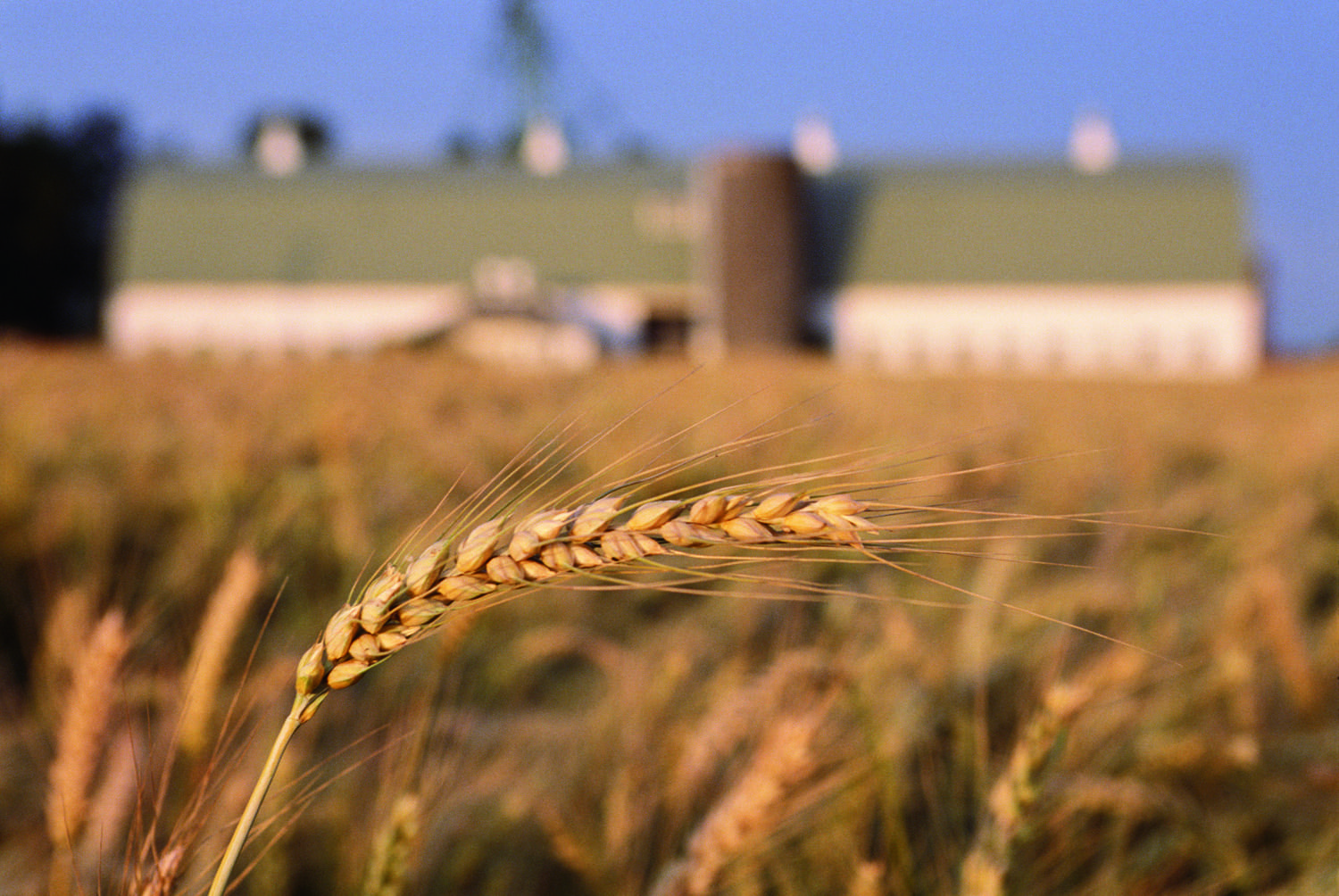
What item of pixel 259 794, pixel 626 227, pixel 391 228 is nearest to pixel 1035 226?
pixel 626 227

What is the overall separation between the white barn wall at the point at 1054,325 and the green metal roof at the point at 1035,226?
0.43m

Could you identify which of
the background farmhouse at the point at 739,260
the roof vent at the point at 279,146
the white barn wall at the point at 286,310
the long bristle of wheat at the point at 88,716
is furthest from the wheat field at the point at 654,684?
the roof vent at the point at 279,146

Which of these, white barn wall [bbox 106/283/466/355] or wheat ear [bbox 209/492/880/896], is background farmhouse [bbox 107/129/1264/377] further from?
wheat ear [bbox 209/492/880/896]

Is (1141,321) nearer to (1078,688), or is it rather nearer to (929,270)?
(929,270)

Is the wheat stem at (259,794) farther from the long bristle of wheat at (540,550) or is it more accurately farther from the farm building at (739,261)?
the farm building at (739,261)

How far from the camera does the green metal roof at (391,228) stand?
28234mm

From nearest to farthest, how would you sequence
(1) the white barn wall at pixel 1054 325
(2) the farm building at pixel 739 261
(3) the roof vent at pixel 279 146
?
(2) the farm building at pixel 739 261, (1) the white barn wall at pixel 1054 325, (3) the roof vent at pixel 279 146

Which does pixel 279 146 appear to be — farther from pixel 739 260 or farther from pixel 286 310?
pixel 739 260

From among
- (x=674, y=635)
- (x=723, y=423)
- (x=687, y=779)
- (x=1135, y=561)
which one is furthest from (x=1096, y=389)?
(x=687, y=779)

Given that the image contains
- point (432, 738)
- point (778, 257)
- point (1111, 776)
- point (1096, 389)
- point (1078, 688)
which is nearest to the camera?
point (1078, 688)

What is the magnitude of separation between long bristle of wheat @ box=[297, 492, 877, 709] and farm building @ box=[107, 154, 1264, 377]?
25.8m

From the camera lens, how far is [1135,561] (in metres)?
3.35

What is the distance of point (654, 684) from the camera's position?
186cm

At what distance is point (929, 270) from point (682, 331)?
6.92 meters
